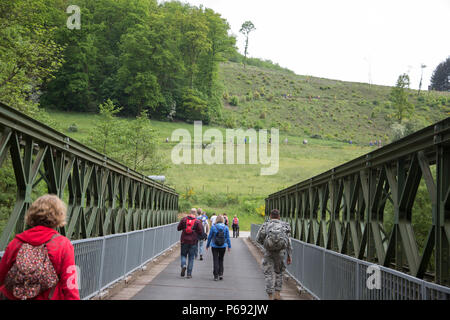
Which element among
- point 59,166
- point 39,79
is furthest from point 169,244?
point 59,166

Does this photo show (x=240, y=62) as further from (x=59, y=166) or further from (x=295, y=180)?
(x=59, y=166)

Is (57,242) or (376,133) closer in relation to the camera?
(57,242)

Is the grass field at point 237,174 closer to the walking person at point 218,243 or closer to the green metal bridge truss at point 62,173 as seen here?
the green metal bridge truss at point 62,173

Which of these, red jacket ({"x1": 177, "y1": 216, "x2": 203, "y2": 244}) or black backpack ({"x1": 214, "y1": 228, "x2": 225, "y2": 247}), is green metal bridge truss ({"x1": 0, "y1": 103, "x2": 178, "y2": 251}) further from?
black backpack ({"x1": 214, "y1": 228, "x2": 225, "y2": 247})

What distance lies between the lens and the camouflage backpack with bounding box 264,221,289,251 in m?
9.28

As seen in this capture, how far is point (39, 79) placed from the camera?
2048 centimetres

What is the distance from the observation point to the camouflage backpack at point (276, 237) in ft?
30.5

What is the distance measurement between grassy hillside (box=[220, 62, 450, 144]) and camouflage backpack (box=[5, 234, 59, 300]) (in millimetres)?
100581

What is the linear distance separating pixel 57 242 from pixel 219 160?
7166 centimetres

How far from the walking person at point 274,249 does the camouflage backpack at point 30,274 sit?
6.00 m

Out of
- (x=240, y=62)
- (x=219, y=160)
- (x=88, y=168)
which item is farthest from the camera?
(x=240, y=62)

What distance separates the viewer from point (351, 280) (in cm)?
743

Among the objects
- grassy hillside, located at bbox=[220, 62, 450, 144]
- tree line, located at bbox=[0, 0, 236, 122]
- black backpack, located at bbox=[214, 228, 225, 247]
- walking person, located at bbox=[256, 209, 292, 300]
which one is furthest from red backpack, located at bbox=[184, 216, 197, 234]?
grassy hillside, located at bbox=[220, 62, 450, 144]
